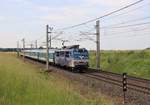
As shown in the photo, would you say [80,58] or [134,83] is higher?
[80,58]

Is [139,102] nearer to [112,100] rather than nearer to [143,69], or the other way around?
[112,100]

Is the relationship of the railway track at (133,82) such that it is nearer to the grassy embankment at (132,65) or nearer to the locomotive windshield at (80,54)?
the grassy embankment at (132,65)

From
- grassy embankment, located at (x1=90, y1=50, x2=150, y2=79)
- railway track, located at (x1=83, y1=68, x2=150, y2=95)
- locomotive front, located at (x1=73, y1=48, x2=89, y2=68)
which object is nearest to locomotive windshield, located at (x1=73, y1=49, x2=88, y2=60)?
locomotive front, located at (x1=73, y1=48, x2=89, y2=68)

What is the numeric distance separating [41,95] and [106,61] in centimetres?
3987

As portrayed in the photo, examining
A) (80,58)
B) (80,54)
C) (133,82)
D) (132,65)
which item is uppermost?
(80,54)

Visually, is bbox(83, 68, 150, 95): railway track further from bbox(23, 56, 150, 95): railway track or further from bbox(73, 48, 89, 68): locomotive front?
bbox(73, 48, 89, 68): locomotive front

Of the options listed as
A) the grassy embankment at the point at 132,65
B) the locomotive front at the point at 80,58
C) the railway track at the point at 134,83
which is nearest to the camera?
the railway track at the point at 134,83

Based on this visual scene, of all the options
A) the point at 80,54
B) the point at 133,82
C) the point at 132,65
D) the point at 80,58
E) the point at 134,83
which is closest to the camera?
the point at 134,83

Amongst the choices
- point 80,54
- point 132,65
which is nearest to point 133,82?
point 80,54

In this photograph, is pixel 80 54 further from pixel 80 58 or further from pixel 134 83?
pixel 134 83

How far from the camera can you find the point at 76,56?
1676 inches

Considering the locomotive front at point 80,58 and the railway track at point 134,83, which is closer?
the railway track at point 134,83

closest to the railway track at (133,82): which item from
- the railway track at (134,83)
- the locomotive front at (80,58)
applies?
the railway track at (134,83)

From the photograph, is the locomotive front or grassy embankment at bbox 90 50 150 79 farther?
the locomotive front
